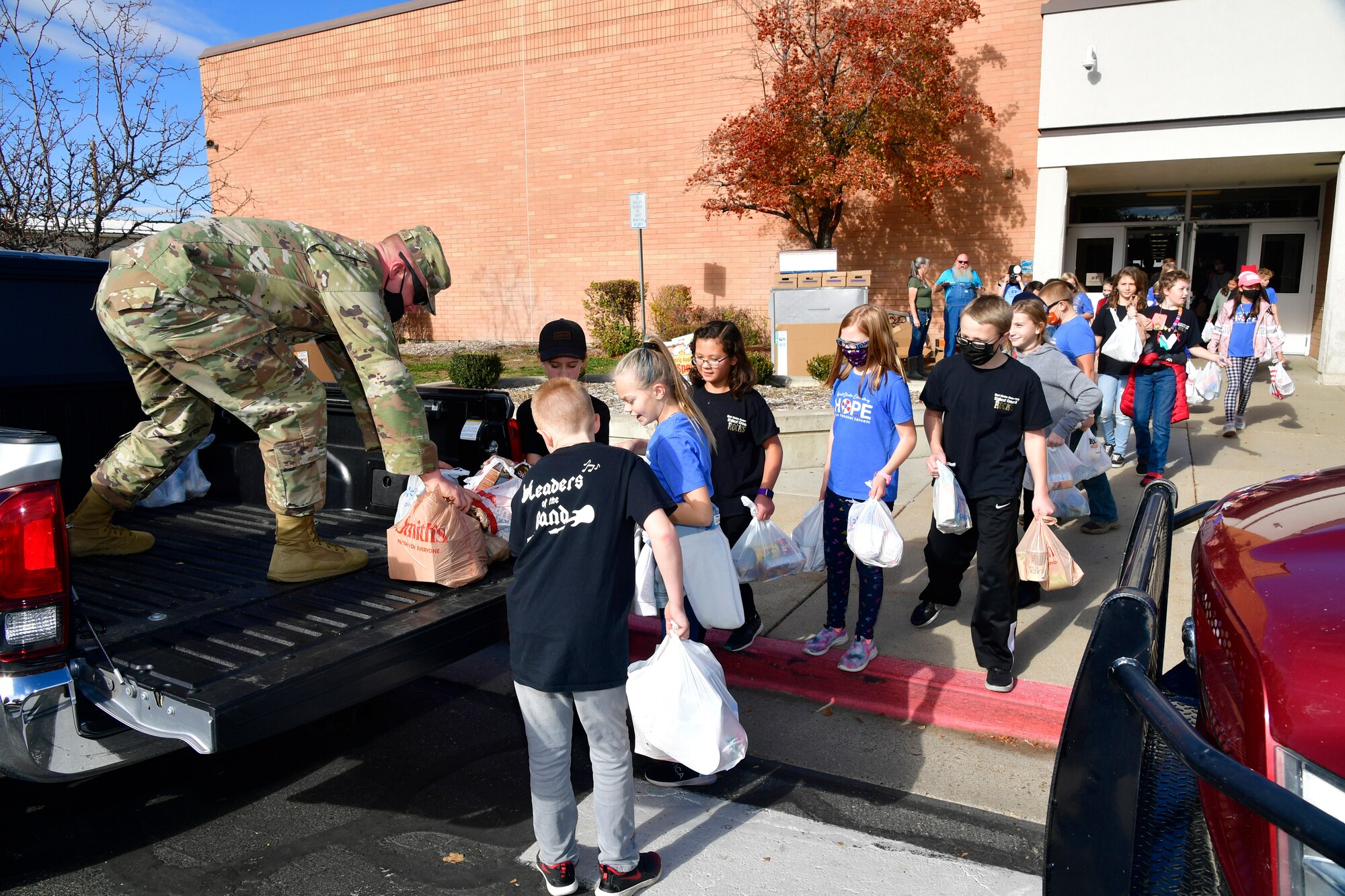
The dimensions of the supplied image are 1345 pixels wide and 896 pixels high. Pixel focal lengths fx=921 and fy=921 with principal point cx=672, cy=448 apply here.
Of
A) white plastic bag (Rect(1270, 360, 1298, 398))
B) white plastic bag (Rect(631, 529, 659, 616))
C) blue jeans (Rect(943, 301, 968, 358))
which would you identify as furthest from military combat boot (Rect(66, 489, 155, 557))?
blue jeans (Rect(943, 301, 968, 358))

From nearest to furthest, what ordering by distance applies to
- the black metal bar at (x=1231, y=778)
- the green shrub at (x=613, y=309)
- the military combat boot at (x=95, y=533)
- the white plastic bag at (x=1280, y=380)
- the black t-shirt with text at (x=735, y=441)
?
the black metal bar at (x=1231, y=778)
the military combat boot at (x=95, y=533)
the black t-shirt with text at (x=735, y=441)
the white plastic bag at (x=1280, y=380)
the green shrub at (x=613, y=309)

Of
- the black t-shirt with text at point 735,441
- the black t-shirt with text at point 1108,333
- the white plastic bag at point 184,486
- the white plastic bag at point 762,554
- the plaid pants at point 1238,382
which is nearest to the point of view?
the white plastic bag at point 762,554

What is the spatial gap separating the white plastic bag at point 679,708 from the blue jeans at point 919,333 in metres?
9.65

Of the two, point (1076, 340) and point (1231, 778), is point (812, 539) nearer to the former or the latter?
point (1231, 778)

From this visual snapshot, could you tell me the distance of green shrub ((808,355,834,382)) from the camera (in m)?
10.5

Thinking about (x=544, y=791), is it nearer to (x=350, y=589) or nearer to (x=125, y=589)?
(x=350, y=589)

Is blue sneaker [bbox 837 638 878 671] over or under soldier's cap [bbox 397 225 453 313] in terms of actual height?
under

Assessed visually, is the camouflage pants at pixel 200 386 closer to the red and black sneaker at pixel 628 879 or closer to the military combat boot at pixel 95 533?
the military combat boot at pixel 95 533

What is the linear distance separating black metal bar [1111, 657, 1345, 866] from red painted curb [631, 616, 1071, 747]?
2303 millimetres

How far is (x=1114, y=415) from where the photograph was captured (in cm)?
781

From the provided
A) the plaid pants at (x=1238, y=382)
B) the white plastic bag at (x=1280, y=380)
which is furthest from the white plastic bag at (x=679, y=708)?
the white plastic bag at (x=1280, y=380)

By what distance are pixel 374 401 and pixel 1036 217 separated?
41.9ft

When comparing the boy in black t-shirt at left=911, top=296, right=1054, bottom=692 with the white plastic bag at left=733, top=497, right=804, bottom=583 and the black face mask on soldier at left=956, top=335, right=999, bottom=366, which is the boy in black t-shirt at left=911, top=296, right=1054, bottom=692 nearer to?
the black face mask on soldier at left=956, top=335, right=999, bottom=366

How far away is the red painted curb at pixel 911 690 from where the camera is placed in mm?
3926
